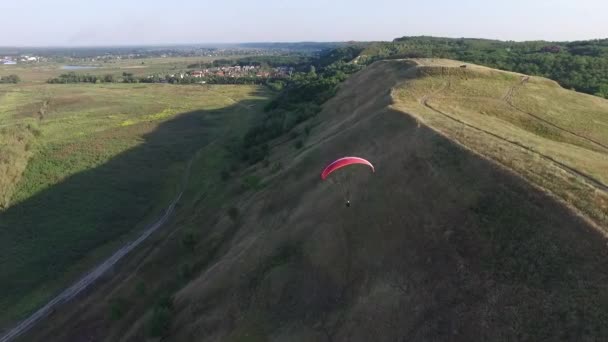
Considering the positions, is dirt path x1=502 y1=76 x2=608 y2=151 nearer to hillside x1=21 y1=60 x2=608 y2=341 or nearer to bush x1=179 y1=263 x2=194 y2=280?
hillside x1=21 y1=60 x2=608 y2=341

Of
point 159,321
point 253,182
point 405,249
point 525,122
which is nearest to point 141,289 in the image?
point 159,321

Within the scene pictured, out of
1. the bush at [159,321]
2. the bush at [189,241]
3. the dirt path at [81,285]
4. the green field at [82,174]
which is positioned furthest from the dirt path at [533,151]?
the green field at [82,174]

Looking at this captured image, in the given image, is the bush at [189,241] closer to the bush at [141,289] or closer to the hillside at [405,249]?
the hillside at [405,249]

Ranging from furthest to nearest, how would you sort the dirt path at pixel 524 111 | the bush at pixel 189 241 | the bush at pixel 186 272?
the bush at pixel 189 241
the dirt path at pixel 524 111
the bush at pixel 186 272

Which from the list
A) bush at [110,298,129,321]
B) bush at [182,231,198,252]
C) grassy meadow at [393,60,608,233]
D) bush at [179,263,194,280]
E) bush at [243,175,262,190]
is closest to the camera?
grassy meadow at [393,60,608,233]

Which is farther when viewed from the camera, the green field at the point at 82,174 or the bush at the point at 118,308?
the green field at the point at 82,174

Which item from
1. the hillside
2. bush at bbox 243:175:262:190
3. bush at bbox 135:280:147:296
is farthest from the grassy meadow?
bush at bbox 135:280:147:296

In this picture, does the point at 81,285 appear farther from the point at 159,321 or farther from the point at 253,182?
the point at 253,182
